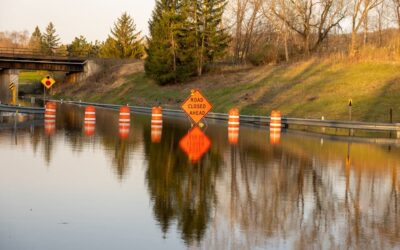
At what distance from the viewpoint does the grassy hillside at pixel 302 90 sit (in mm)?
43281

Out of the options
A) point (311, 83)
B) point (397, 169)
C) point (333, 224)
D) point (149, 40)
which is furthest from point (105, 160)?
point (149, 40)

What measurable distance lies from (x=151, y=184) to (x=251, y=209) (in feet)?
10.4

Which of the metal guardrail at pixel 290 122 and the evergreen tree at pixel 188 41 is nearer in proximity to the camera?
the metal guardrail at pixel 290 122

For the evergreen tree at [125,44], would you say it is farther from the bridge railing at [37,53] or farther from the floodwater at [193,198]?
the floodwater at [193,198]

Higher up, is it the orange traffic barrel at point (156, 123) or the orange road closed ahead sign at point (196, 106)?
the orange road closed ahead sign at point (196, 106)

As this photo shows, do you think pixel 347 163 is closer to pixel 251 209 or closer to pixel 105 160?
pixel 105 160

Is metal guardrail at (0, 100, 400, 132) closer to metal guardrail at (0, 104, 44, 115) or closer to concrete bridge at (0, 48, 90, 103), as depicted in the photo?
metal guardrail at (0, 104, 44, 115)

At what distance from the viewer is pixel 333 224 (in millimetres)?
10211

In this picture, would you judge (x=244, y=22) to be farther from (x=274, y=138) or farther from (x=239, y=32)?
(x=274, y=138)

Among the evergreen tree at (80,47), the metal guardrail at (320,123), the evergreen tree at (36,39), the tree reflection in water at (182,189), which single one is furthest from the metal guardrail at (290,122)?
the evergreen tree at (36,39)

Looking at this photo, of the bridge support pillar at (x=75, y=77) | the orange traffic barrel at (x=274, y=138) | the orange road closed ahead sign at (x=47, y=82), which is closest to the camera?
the orange traffic barrel at (x=274, y=138)

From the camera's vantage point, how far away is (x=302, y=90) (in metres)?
51.0

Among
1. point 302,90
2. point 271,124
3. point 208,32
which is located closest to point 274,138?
point 271,124

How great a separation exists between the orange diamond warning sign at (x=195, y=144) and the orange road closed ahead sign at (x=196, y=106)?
183 centimetres
